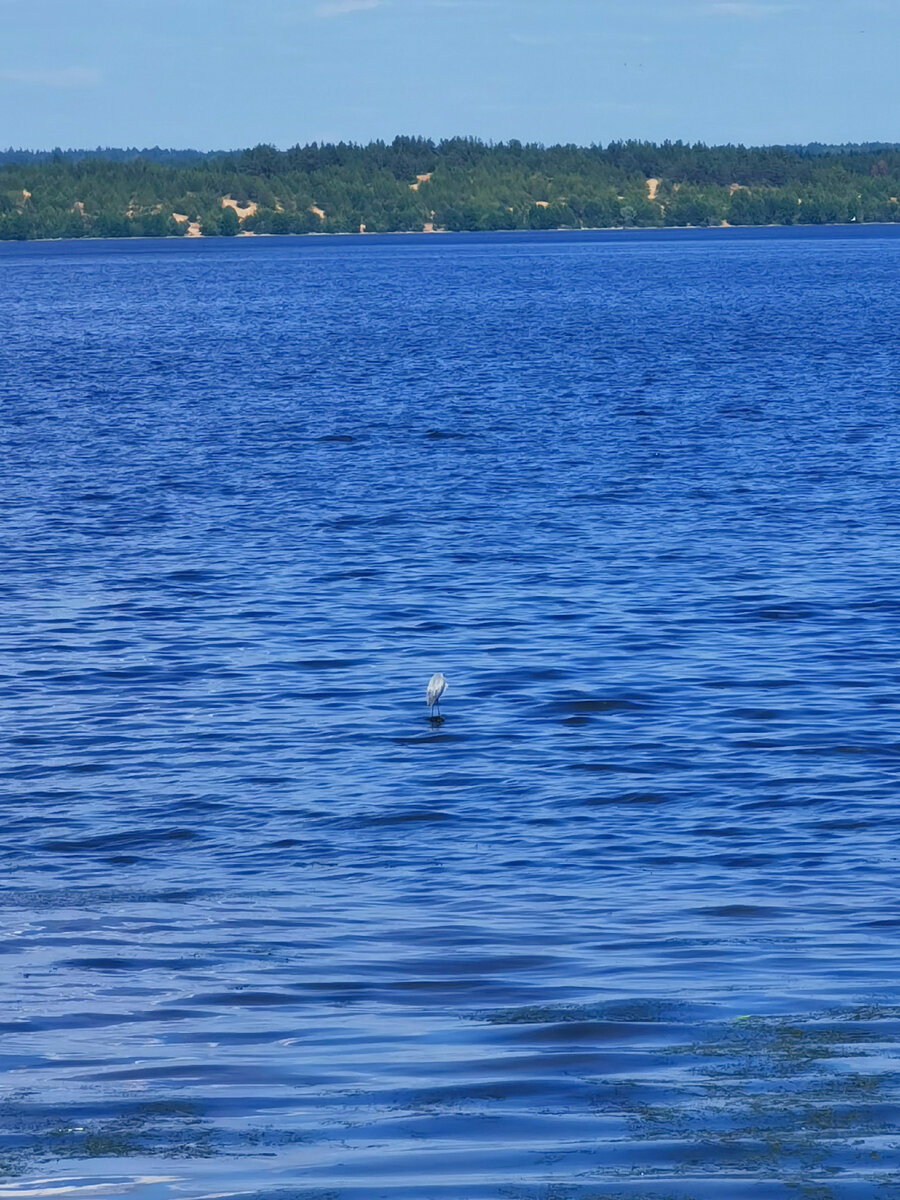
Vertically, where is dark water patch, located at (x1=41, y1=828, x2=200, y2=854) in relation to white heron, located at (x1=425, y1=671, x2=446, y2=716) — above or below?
below

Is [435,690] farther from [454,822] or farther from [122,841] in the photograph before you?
[122,841]

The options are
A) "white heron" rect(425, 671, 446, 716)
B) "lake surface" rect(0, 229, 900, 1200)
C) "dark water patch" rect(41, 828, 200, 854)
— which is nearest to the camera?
"lake surface" rect(0, 229, 900, 1200)

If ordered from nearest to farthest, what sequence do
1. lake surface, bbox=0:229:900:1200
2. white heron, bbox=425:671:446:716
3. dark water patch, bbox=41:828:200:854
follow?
1. lake surface, bbox=0:229:900:1200
2. dark water patch, bbox=41:828:200:854
3. white heron, bbox=425:671:446:716

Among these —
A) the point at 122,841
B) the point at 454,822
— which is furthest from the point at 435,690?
the point at 122,841

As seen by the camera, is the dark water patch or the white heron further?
the white heron

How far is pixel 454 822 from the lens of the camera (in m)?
17.8

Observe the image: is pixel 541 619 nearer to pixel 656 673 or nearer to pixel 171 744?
pixel 656 673

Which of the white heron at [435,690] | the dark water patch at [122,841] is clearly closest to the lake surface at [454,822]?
the dark water patch at [122,841]

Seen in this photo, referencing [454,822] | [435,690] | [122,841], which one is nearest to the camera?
[122,841]

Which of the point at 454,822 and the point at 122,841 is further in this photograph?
the point at 454,822

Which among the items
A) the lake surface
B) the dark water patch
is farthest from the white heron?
the dark water patch

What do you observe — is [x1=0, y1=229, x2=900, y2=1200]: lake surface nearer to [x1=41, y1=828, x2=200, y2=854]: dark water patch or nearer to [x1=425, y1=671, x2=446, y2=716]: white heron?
[x1=41, y1=828, x2=200, y2=854]: dark water patch

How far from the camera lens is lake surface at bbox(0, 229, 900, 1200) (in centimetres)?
973

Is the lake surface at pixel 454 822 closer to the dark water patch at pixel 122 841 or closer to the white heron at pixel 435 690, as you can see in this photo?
the dark water patch at pixel 122 841
